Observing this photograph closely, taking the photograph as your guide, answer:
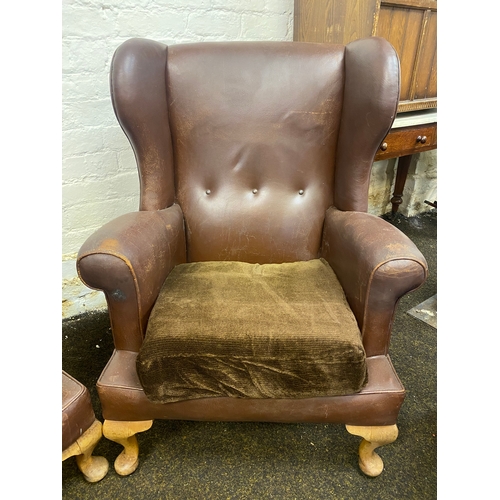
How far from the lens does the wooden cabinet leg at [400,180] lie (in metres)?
2.34

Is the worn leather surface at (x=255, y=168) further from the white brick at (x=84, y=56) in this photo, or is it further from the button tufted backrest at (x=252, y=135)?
the white brick at (x=84, y=56)

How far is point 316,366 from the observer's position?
0.90 metres

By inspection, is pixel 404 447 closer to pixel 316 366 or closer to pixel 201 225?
pixel 316 366

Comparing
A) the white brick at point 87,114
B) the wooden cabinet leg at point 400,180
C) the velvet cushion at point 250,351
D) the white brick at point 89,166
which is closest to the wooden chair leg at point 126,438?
the velvet cushion at point 250,351

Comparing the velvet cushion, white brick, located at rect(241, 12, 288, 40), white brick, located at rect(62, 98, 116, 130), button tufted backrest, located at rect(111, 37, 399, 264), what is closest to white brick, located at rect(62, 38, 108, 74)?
white brick, located at rect(62, 98, 116, 130)

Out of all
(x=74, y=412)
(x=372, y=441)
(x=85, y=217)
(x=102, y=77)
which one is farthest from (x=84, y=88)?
(x=372, y=441)

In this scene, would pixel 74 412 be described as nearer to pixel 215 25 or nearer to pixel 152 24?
pixel 152 24

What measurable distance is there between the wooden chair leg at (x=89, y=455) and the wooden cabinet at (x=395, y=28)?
59.6 inches

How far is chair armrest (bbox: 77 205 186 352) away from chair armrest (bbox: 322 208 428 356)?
1.66ft

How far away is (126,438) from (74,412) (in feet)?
0.61

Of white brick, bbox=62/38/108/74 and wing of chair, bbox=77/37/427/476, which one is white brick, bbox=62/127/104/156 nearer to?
white brick, bbox=62/38/108/74

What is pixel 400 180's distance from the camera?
2.42m

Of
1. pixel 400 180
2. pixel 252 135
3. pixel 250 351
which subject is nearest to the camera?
pixel 250 351
